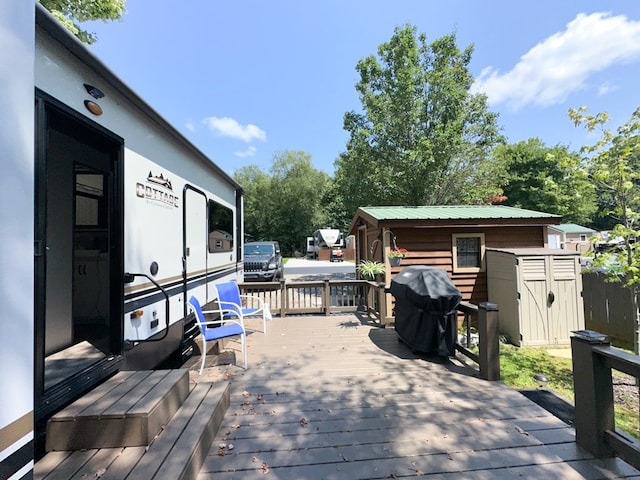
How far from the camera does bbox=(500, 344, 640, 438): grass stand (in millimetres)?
3397

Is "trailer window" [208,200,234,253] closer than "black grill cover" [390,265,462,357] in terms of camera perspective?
No

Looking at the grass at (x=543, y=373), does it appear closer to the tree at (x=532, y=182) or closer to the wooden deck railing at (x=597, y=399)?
the wooden deck railing at (x=597, y=399)

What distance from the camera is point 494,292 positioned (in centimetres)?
650

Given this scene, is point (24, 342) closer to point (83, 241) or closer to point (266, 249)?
Result: point (83, 241)

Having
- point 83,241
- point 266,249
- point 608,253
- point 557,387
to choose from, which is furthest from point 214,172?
point 266,249

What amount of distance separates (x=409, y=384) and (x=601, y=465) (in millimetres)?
1510

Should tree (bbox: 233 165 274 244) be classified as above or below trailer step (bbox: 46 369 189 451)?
above

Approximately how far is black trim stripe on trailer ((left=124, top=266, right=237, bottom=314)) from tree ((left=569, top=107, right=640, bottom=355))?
5.56m

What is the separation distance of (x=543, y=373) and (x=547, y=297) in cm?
187

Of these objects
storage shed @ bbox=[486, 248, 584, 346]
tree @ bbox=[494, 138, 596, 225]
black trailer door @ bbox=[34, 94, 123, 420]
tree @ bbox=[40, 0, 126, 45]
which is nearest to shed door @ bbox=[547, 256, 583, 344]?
storage shed @ bbox=[486, 248, 584, 346]

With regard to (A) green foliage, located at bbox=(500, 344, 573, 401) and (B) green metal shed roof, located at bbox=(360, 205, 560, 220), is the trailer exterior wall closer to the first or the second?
(A) green foliage, located at bbox=(500, 344, 573, 401)

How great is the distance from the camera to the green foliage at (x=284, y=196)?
30.5 meters

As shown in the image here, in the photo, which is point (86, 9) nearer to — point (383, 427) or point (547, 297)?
point (383, 427)

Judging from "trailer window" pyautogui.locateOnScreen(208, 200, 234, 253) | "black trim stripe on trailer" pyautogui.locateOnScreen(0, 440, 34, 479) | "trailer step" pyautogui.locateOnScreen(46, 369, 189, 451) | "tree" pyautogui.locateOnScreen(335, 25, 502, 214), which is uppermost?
"tree" pyautogui.locateOnScreen(335, 25, 502, 214)
